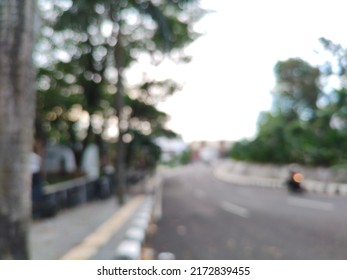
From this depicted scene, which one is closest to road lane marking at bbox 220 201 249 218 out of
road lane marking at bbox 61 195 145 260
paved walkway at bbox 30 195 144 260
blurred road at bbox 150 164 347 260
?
blurred road at bbox 150 164 347 260

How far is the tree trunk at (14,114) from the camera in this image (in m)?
3.91

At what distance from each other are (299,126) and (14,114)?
2562cm

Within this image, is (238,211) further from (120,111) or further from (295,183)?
(295,183)

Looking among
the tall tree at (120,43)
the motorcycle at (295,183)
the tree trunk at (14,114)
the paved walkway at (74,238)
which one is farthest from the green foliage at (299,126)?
the tree trunk at (14,114)

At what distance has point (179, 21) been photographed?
2067 cm

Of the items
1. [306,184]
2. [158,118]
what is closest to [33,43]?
[158,118]

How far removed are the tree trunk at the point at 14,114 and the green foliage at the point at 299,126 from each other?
1917 centimetres

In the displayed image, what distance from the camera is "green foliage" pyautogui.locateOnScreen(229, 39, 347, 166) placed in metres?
22.7

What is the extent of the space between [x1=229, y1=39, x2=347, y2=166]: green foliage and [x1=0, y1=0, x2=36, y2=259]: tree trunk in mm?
19168

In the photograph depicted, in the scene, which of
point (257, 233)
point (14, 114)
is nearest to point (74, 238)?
point (257, 233)

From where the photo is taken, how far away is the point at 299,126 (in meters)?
27.3

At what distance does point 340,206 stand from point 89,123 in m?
16.8

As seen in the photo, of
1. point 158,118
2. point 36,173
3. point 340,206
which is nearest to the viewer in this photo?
point 36,173
